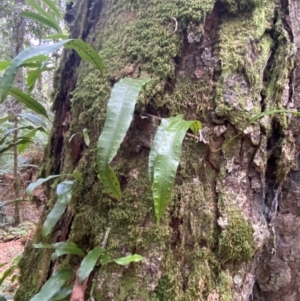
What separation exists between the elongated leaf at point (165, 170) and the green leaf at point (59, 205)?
0.28 meters

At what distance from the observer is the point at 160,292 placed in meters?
0.70

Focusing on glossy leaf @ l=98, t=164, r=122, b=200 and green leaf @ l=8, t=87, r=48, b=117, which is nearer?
glossy leaf @ l=98, t=164, r=122, b=200

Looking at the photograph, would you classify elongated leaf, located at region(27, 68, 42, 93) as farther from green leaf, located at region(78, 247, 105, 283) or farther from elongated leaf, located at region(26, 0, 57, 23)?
green leaf, located at region(78, 247, 105, 283)

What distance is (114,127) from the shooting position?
589mm

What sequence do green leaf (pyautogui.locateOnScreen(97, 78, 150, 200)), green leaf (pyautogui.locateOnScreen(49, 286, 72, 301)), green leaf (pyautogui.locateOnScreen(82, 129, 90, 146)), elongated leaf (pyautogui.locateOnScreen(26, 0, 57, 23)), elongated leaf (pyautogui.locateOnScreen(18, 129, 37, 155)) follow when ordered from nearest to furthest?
1. green leaf (pyautogui.locateOnScreen(97, 78, 150, 200))
2. green leaf (pyautogui.locateOnScreen(49, 286, 72, 301))
3. green leaf (pyautogui.locateOnScreen(82, 129, 90, 146))
4. elongated leaf (pyautogui.locateOnScreen(26, 0, 57, 23))
5. elongated leaf (pyautogui.locateOnScreen(18, 129, 37, 155))

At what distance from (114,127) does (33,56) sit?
268 millimetres

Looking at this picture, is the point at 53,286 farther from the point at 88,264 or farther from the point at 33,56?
the point at 33,56

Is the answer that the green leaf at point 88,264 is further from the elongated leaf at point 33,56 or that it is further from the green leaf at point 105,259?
the elongated leaf at point 33,56

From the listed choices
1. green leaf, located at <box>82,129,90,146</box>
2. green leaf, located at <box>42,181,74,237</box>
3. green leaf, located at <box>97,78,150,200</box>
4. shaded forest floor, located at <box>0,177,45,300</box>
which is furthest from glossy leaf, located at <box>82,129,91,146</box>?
shaded forest floor, located at <box>0,177,45,300</box>

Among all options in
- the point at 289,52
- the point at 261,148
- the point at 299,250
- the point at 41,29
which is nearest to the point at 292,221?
the point at 299,250

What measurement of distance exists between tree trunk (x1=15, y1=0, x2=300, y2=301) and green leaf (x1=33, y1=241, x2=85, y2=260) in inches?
1.7

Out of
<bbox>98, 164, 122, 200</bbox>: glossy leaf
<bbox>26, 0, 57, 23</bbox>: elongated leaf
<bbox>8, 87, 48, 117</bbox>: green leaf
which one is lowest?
<bbox>98, 164, 122, 200</bbox>: glossy leaf

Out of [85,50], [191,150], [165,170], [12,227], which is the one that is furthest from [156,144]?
[12,227]

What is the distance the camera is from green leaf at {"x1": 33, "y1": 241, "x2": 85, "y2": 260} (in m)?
0.71
